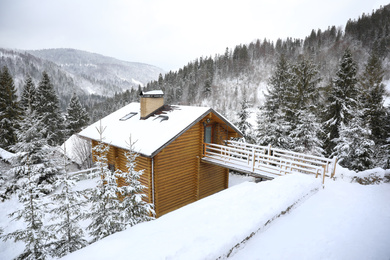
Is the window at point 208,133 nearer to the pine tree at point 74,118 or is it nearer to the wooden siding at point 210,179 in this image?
the wooden siding at point 210,179

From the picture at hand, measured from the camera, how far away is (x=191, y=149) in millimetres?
14273

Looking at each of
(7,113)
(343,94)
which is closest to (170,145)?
(343,94)

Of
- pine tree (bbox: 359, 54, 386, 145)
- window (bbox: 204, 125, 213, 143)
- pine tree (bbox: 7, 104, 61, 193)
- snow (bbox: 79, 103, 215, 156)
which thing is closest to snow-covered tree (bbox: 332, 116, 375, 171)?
pine tree (bbox: 359, 54, 386, 145)

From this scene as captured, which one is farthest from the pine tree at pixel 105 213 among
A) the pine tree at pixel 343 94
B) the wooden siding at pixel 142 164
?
the pine tree at pixel 343 94

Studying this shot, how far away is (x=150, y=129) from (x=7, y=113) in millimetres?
20680

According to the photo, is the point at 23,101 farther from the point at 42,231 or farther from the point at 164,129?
the point at 42,231

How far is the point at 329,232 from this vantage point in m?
5.53

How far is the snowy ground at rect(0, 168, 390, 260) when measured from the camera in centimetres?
431

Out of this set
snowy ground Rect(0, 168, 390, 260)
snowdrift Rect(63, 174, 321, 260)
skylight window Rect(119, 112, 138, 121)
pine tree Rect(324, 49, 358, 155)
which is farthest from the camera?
pine tree Rect(324, 49, 358, 155)

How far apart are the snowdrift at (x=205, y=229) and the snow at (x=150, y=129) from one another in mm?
6115

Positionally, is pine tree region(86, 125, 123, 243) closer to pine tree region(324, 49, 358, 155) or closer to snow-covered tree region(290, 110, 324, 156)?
snow-covered tree region(290, 110, 324, 156)

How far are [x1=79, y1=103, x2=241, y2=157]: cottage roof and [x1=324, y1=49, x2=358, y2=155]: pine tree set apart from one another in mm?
11971

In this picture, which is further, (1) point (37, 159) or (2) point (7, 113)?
(2) point (7, 113)

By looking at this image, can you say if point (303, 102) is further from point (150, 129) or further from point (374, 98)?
point (150, 129)
